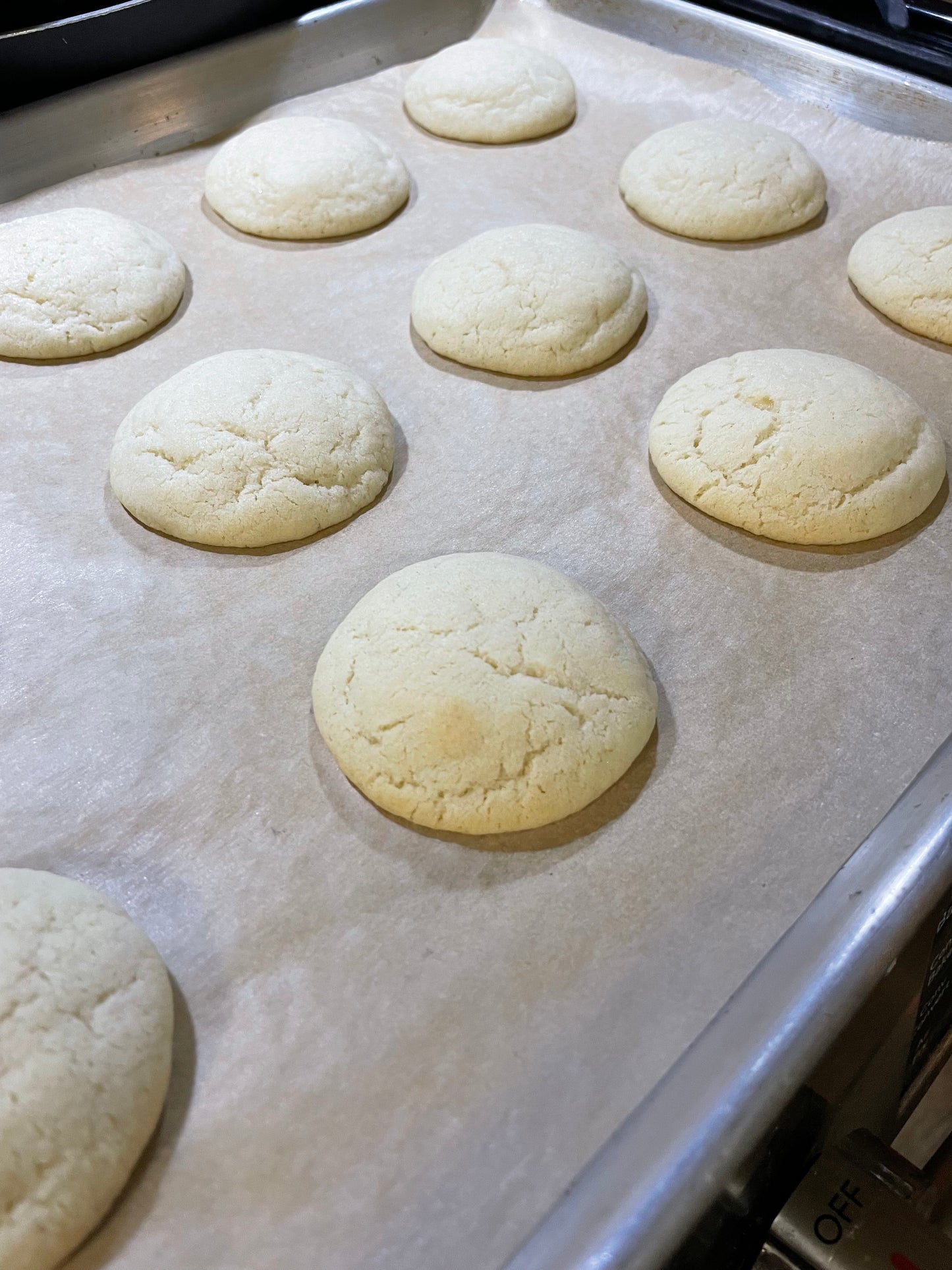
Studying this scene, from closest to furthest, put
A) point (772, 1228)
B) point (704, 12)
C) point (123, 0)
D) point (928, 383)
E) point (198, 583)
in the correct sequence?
point (772, 1228) → point (198, 583) → point (928, 383) → point (123, 0) → point (704, 12)

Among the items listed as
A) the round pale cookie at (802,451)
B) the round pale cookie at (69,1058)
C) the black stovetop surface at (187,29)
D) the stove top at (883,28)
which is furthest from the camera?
the stove top at (883,28)

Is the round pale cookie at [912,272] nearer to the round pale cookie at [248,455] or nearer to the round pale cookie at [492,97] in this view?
the round pale cookie at [492,97]

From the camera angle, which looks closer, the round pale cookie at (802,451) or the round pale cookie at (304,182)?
the round pale cookie at (802,451)

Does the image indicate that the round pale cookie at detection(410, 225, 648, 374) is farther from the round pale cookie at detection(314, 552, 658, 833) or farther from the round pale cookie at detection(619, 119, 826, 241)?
the round pale cookie at detection(314, 552, 658, 833)

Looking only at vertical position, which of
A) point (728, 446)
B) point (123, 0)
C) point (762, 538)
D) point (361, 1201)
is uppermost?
point (123, 0)

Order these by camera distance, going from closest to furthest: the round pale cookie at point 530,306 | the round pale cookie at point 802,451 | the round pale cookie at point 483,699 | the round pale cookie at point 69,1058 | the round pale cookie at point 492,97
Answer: the round pale cookie at point 69,1058 < the round pale cookie at point 483,699 < the round pale cookie at point 802,451 < the round pale cookie at point 530,306 < the round pale cookie at point 492,97

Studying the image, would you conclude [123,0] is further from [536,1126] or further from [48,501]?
[536,1126]

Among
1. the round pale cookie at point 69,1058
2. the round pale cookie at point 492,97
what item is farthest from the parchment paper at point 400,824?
the round pale cookie at point 492,97

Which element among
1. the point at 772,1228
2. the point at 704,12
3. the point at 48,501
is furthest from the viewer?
the point at 704,12

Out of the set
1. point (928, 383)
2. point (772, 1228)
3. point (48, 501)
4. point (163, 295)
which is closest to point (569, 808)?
point (772, 1228)
